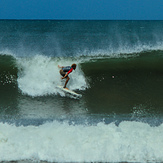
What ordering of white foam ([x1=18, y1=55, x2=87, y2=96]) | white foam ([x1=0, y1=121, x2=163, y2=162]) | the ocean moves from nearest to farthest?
white foam ([x1=0, y1=121, x2=163, y2=162]) < the ocean < white foam ([x1=18, y1=55, x2=87, y2=96])

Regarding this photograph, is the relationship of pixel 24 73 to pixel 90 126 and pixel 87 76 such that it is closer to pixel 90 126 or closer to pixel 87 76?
pixel 87 76

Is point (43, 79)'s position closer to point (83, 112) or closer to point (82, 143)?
point (83, 112)

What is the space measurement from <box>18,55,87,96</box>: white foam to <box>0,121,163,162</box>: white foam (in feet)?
9.33

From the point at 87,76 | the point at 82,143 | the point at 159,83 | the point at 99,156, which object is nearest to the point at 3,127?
the point at 82,143

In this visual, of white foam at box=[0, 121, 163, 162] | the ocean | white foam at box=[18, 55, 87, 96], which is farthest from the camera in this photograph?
white foam at box=[18, 55, 87, 96]

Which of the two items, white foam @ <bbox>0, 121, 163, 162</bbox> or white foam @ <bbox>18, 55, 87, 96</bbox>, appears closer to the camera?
white foam @ <bbox>0, 121, 163, 162</bbox>

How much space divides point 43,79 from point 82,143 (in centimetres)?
471

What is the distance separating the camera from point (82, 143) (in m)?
5.70

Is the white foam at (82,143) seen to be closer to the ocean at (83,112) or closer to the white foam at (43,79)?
the ocean at (83,112)

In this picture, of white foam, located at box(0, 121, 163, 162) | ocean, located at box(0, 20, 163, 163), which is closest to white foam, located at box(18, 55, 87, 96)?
ocean, located at box(0, 20, 163, 163)

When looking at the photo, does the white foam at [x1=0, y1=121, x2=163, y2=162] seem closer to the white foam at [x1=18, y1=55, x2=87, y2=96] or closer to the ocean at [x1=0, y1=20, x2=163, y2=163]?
the ocean at [x1=0, y1=20, x2=163, y2=163]

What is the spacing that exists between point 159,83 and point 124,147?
5426 mm

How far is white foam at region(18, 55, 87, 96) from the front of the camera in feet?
30.0

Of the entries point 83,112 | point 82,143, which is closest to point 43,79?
point 83,112
